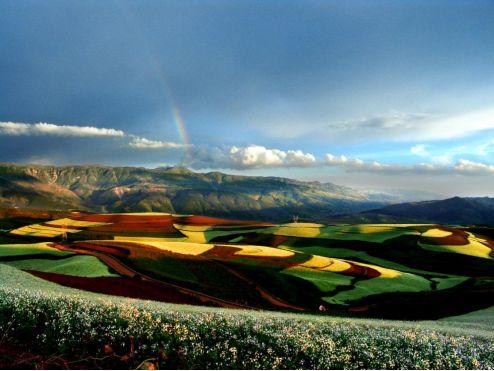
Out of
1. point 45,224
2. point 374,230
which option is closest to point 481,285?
point 374,230

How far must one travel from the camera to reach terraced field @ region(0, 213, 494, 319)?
41.7 meters

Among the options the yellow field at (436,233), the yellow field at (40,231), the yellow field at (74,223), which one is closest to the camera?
the yellow field at (40,231)

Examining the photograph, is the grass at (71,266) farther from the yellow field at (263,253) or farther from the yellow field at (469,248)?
the yellow field at (469,248)

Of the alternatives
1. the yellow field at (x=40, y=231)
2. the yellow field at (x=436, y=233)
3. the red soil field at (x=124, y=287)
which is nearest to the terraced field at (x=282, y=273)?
the red soil field at (x=124, y=287)

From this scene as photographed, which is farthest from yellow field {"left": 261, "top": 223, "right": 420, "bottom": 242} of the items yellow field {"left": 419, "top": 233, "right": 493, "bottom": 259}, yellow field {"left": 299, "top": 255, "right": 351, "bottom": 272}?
yellow field {"left": 299, "top": 255, "right": 351, "bottom": 272}

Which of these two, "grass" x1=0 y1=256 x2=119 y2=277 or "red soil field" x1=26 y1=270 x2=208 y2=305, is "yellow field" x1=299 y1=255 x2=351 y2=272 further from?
"grass" x1=0 y1=256 x2=119 y2=277

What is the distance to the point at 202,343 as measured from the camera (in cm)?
1216

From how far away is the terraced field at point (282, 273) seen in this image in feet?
137

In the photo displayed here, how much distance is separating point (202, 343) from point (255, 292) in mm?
35729

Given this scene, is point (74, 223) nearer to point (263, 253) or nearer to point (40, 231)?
point (40, 231)

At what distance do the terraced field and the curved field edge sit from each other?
24.5 meters

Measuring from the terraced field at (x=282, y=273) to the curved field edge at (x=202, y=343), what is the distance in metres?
24.5

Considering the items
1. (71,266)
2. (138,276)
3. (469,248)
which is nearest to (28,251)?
(71,266)

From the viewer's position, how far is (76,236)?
8750 cm
